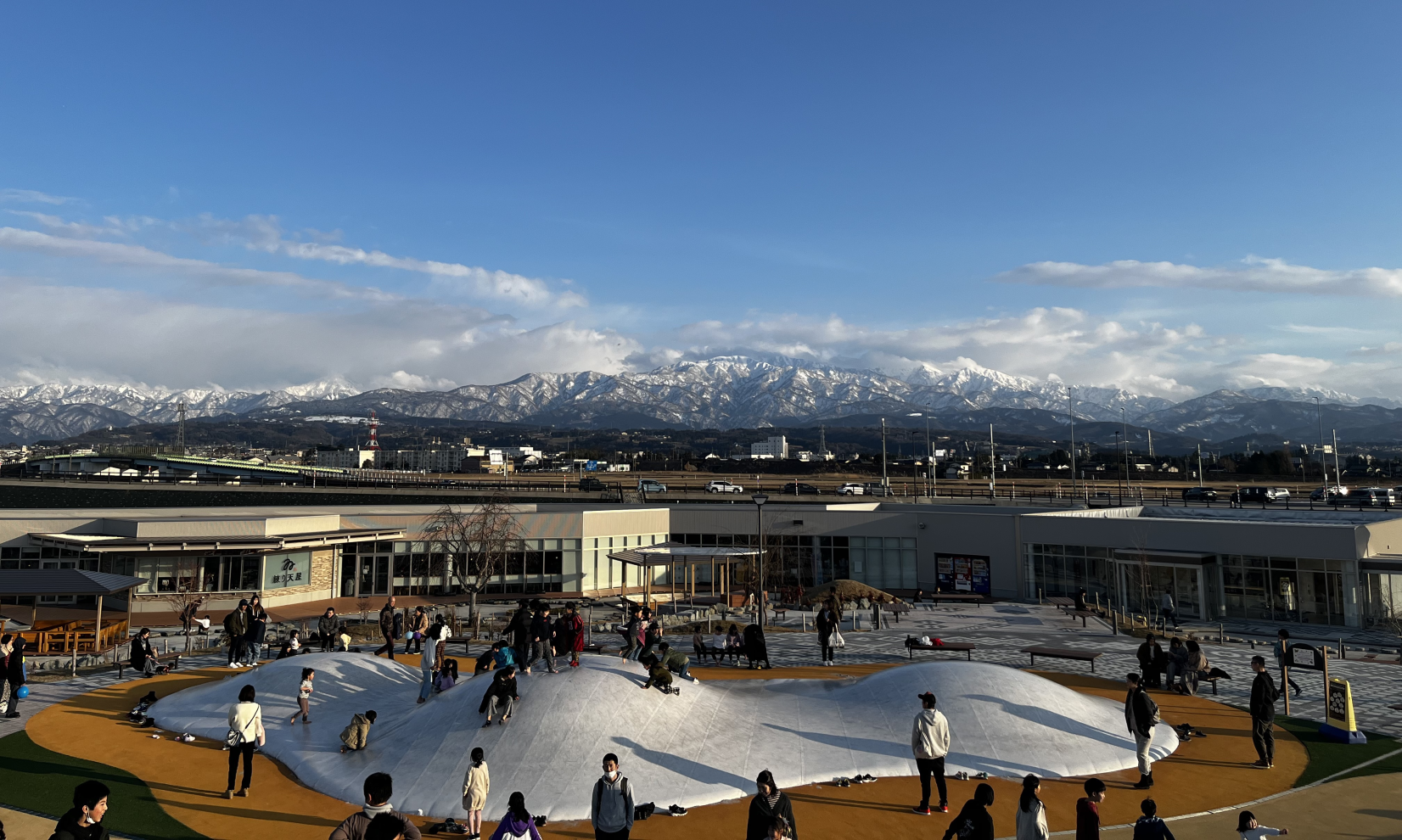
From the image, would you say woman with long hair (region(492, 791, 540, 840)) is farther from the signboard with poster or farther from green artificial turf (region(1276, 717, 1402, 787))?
the signboard with poster

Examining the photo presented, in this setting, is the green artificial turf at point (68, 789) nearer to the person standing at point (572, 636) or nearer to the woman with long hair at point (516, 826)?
the woman with long hair at point (516, 826)

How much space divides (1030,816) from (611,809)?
4818 millimetres

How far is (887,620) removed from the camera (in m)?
32.7

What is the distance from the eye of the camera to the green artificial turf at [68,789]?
1154cm

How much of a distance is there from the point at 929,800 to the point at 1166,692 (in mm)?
10539

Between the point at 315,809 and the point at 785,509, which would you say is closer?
the point at 315,809

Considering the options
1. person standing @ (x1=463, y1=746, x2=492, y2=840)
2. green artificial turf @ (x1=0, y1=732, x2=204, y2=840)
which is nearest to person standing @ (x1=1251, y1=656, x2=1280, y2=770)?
person standing @ (x1=463, y1=746, x2=492, y2=840)

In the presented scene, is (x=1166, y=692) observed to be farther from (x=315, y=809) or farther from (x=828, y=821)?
(x=315, y=809)

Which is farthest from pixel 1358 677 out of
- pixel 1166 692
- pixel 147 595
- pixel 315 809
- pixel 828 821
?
pixel 147 595

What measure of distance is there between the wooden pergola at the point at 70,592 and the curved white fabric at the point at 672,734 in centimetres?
932

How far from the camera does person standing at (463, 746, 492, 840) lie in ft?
35.9

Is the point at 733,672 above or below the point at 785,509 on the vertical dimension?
below

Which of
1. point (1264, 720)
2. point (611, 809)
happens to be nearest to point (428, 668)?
point (611, 809)

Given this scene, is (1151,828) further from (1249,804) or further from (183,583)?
(183,583)
